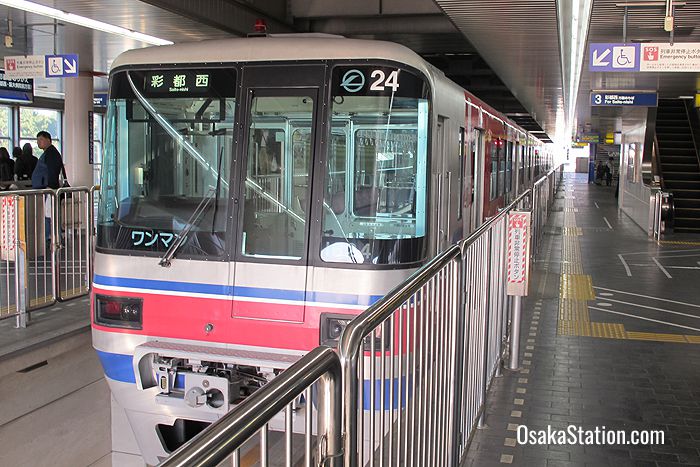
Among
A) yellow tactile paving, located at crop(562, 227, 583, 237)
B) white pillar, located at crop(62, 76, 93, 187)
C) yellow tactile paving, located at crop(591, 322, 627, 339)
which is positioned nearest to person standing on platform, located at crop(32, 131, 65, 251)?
white pillar, located at crop(62, 76, 93, 187)

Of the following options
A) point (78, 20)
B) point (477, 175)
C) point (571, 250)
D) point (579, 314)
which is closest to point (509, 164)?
point (571, 250)

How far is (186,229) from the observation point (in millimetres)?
5027

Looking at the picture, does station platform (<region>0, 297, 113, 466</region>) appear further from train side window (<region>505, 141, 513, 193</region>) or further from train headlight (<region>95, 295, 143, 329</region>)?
train side window (<region>505, 141, 513, 193</region>)

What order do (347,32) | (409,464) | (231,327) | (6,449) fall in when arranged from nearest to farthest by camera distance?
(409,464), (231,327), (6,449), (347,32)

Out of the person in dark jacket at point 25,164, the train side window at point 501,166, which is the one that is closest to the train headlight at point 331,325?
the train side window at point 501,166

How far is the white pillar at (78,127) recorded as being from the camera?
17.2m

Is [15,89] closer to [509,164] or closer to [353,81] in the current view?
[509,164]

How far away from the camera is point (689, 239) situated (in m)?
16.6

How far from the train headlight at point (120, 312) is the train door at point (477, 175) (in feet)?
14.7

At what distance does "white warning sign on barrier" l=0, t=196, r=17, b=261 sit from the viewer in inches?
276

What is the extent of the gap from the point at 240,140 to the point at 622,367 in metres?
3.79

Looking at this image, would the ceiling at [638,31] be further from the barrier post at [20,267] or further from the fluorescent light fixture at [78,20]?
the barrier post at [20,267]

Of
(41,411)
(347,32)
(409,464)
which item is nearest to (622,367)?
(409,464)

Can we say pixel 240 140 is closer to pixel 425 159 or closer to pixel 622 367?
pixel 425 159
